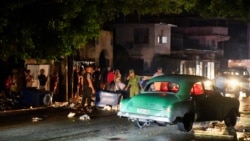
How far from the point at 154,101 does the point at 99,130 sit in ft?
6.59

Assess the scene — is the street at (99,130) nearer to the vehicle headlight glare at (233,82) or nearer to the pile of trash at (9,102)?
the pile of trash at (9,102)

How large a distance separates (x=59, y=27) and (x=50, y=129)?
4.06 metres

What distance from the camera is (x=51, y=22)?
1702 centimetres

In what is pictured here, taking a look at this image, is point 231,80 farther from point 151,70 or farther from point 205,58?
point 205,58

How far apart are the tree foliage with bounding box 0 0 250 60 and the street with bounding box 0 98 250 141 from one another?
2.57 metres

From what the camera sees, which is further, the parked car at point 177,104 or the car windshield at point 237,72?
the car windshield at point 237,72

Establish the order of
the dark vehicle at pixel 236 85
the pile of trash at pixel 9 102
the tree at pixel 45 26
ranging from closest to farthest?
the tree at pixel 45 26 → the pile of trash at pixel 9 102 → the dark vehicle at pixel 236 85

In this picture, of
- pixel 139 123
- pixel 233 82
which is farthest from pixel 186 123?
pixel 233 82

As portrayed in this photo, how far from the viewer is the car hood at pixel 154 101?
14.2 meters

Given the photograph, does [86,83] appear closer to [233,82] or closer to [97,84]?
[97,84]

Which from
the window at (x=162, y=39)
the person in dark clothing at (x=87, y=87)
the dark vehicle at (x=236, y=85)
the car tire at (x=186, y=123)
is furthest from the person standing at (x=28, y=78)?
the window at (x=162, y=39)

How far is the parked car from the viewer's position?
14172 mm

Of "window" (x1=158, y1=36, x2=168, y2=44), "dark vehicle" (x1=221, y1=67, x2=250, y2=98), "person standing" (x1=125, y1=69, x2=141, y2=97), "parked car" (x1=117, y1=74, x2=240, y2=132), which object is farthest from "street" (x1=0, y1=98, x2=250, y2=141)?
"window" (x1=158, y1=36, x2=168, y2=44)

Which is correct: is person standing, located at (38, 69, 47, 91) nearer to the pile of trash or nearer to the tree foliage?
the pile of trash
